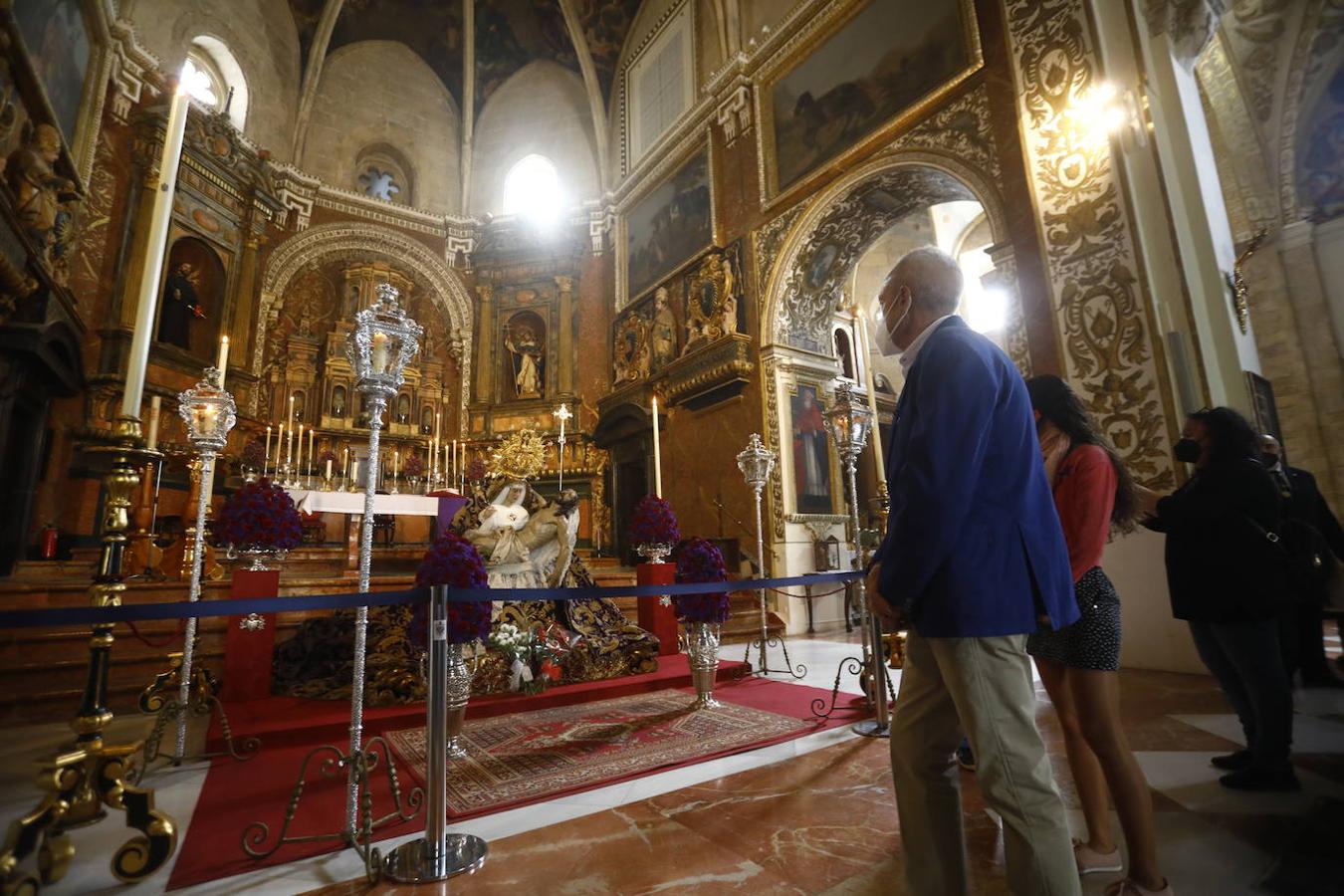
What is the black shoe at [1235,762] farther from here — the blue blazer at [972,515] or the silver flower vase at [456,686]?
the silver flower vase at [456,686]

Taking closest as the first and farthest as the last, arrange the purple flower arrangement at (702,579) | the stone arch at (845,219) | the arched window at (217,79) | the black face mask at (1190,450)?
the black face mask at (1190,450), the purple flower arrangement at (702,579), the stone arch at (845,219), the arched window at (217,79)

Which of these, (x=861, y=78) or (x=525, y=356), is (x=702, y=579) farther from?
(x=525, y=356)

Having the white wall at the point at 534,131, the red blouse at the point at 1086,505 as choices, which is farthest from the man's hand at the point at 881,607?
the white wall at the point at 534,131

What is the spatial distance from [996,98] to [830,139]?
2.67m

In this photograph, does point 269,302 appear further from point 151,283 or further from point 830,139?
point 151,283

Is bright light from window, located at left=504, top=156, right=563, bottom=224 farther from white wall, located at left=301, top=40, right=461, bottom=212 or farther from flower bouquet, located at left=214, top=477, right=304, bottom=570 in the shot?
flower bouquet, located at left=214, top=477, right=304, bottom=570

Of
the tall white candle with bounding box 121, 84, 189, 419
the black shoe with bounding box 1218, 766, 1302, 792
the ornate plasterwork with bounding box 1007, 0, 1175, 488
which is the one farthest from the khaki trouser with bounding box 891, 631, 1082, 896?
the ornate plasterwork with bounding box 1007, 0, 1175, 488

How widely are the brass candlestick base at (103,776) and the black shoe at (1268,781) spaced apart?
3.95 meters

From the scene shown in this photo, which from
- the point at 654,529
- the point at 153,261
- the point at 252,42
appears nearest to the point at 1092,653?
the point at 153,261

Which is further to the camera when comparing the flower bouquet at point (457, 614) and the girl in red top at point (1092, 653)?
the flower bouquet at point (457, 614)

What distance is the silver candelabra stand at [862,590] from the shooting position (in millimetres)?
3592

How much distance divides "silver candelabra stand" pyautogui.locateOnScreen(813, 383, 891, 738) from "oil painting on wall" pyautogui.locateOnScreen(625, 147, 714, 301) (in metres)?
7.02

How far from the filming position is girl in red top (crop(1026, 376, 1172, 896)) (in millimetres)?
1682

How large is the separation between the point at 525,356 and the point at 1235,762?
1364 centimetres
